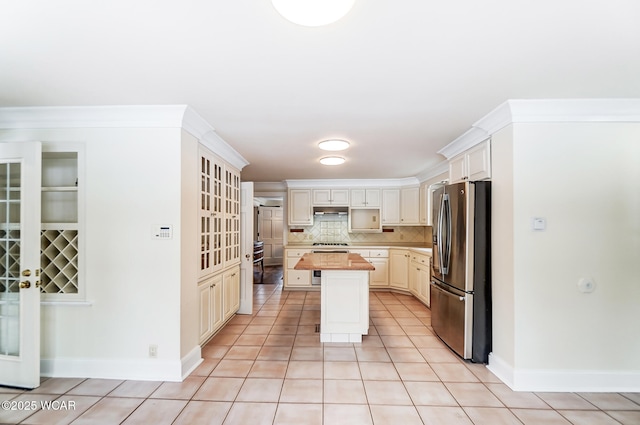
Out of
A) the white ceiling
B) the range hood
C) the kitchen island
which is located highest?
the white ceiling

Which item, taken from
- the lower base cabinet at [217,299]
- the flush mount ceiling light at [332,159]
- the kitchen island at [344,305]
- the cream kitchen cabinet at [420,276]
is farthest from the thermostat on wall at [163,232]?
the cream kitchen cabinet at [420,276]

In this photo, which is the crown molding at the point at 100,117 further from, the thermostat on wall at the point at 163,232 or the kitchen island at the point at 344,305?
the kitchen island at the point at 344,305

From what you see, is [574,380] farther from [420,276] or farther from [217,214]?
[217,214]

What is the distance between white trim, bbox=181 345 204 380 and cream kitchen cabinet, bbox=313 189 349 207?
3.96 m

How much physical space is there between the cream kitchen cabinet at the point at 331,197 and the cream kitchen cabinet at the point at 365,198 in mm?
128

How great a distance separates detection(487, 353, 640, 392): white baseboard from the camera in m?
A: 2.41

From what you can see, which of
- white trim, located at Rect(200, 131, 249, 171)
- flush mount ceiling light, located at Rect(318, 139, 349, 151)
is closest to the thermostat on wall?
white trim, located at Rect(200, 131, 249, 171)

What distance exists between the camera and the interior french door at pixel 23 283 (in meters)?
2.39

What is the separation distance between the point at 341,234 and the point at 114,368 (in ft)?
15.6

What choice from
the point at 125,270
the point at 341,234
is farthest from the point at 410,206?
the point at 125,270

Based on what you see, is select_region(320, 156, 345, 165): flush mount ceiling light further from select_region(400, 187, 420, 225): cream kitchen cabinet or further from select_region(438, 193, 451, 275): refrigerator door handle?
select_region(400, 187, 420, 225): cream kitchen cabinet

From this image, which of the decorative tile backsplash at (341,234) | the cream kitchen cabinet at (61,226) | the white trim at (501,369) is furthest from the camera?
the decorative tile backsplash at (341,234)

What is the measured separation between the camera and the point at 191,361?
2.73 m

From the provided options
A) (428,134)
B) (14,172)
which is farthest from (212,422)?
(428,134)
